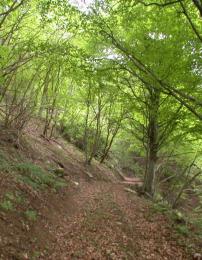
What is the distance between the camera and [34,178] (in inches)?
393

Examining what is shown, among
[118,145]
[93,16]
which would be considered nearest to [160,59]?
[93,16]

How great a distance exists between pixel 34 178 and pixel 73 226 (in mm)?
2553

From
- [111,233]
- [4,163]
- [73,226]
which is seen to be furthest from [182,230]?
[4,163]

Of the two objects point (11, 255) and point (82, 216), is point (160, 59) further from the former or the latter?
point (11, 255)

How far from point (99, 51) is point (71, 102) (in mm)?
6289

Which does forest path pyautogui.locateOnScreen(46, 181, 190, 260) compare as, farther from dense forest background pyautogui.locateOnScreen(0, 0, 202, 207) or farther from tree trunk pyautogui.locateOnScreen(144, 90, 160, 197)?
dense forest background pyautogui.locateOnScreen(0, 0, 202, 207)

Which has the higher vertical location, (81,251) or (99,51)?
(99,51)

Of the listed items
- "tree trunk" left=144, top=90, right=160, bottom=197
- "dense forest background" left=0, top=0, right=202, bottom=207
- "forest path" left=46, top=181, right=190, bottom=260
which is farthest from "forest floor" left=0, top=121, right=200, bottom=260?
"dense forest background" left=0, top=0, right=202, bottom=207

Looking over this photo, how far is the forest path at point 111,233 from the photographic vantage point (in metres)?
6.95

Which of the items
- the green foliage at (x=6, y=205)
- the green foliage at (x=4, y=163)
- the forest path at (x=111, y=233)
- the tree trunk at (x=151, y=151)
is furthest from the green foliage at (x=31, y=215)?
the tree trunk at (x=151, y=151)

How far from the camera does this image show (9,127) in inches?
497

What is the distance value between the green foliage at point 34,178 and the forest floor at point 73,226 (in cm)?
25

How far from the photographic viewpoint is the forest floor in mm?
6348

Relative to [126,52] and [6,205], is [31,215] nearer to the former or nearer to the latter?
[6,205]
